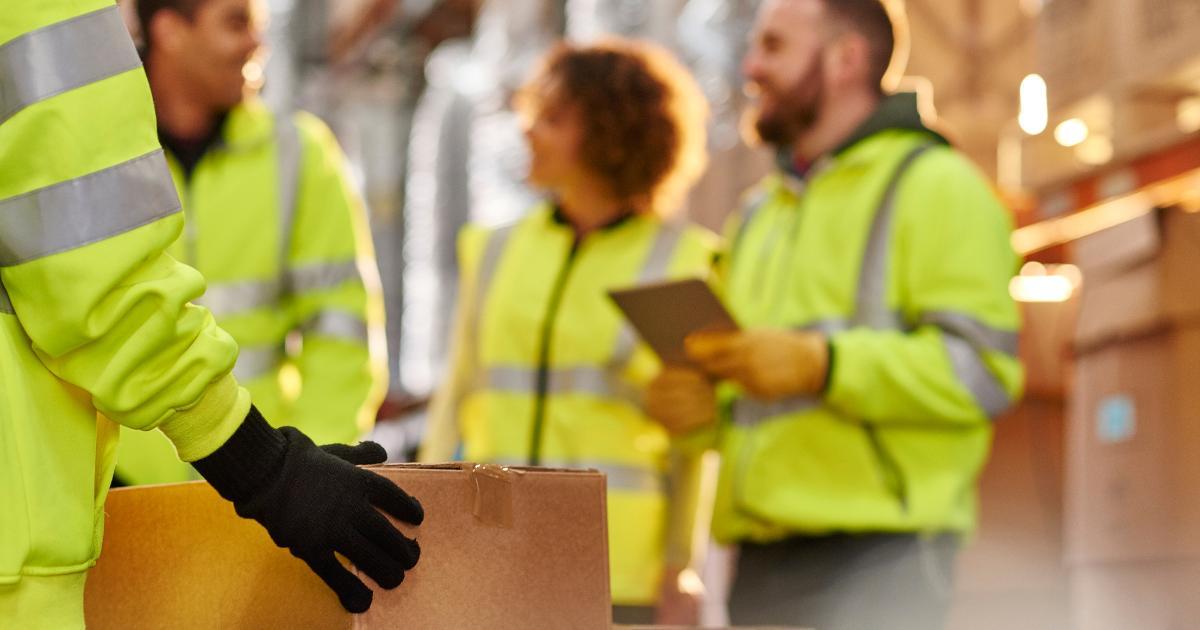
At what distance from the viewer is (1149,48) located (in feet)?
9.50

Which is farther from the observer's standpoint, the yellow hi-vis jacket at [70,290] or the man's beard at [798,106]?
the man's beard at [798,106]

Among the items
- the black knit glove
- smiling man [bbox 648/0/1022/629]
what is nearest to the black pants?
smiling man [bbox 648/0/1022/629]

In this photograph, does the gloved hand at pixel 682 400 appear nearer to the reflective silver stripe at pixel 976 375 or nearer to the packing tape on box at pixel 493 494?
the reflective silver stripe at pixel 976 375

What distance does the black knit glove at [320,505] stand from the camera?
1.30 meters

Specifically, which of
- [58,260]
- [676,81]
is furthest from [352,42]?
[58,260]

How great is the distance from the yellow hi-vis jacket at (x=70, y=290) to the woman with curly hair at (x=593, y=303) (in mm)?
1614

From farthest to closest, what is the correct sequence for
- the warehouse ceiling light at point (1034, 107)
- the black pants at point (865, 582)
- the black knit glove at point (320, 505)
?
the warehouse ceiling light at point (1034, 107)
the black pants at point (865, 582)
the black knit glove at point (320, 505)

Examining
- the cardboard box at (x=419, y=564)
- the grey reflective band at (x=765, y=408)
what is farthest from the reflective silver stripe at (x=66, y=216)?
the grey reflective band at (x=765, y=408)

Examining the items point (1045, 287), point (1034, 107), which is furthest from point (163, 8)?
point (1045, 287)

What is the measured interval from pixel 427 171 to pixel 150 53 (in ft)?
24.5

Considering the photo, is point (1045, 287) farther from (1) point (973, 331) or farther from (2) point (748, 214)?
(1) point (973, 331)

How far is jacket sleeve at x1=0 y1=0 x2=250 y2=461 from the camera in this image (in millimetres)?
1196

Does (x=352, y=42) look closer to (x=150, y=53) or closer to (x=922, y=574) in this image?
(x=150, y=53)

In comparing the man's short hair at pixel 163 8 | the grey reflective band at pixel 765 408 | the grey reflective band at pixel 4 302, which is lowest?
the grey reflective band at pixel 765 408
